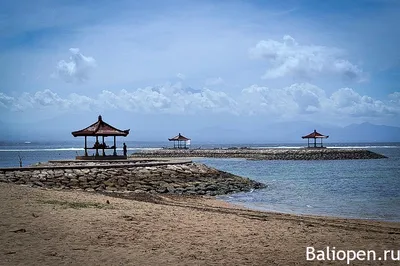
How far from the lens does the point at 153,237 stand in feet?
28.2

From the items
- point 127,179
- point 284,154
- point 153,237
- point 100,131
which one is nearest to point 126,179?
point 127,179

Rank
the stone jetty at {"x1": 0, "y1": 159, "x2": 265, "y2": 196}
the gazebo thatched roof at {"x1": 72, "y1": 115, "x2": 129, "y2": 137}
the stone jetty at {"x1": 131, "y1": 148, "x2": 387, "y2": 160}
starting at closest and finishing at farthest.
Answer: the stone jetty at {"x1": 0, "y1": 159, "x2": 265, "y2": 196}
the gazebo thatched roof at {"x1": 72, "y1": 115, "x2": 129, "y2": 137}
the stone jetty at {"x1": 131, "y1": 148, "x2": 387, "y2": 160}

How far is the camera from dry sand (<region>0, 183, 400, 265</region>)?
23.8ft

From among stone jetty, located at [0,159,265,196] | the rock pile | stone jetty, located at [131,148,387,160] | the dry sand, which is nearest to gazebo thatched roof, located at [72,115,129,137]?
stone jetty, located at [0,159,265,196]

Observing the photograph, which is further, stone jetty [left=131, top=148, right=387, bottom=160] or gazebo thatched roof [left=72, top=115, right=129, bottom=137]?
stone jetty [left=131, top=148, right=387, bottom=160]

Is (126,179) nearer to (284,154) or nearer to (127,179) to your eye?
(127,179)

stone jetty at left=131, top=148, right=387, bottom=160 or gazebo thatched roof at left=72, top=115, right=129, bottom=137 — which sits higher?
gazebo thatched roof at left=72, top=115, right=129, bottom=137

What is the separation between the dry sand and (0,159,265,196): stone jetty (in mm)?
8367

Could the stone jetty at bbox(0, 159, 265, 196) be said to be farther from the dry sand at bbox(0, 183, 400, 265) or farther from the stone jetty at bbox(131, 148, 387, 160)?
the stone jetty at bbox(131, 148, 387, 160)

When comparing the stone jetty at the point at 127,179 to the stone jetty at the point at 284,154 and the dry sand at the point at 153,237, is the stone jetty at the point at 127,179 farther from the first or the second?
the stone jetty at the point at 284,154

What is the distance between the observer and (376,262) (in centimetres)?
745

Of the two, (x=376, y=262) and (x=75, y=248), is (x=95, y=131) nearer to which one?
(x=75, y=248)

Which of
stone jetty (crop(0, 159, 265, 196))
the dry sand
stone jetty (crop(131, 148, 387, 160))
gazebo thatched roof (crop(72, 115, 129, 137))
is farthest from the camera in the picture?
stone jetty (crop(131, 148, 387, 160))

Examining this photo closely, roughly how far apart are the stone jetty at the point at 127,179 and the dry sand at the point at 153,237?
27.5ft
